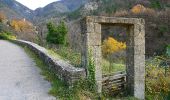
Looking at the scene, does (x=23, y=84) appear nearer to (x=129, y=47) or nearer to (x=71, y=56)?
(x=129, y=47)

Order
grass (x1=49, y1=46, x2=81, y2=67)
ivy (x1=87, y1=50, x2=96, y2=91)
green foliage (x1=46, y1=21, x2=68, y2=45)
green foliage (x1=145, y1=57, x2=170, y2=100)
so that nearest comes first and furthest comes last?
1. ivy (x1=87, y1=50, x2=96, y2=91)
2. grass (x1=49, y1=46, x2=81, y2=67)
3. green foliage (x1=145, y1=57, x2=170, y2=100)
4. green foliage (x1=46, y1=21, x2=68, y2=45)

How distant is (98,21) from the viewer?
1309 cm

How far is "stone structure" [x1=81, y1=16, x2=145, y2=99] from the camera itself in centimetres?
1294

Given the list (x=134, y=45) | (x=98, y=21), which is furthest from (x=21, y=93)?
(x=134, y=45)

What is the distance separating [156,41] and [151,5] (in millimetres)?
30477

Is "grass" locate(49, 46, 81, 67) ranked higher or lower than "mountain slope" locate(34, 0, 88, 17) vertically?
lower

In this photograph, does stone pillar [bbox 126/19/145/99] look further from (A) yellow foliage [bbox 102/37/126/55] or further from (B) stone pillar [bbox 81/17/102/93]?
(A) yellow foliage [bbox 102/37/126/55]

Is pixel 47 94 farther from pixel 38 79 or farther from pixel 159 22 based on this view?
pixel 159 22

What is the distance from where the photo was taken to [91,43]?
42.4 feet

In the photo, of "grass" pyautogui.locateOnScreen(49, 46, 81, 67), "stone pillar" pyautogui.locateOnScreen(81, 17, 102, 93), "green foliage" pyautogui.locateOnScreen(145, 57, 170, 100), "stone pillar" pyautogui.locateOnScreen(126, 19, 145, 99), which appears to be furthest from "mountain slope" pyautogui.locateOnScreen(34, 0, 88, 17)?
"stone pillar" pyautogui.locateOnScreen(81, 17, 102, 93)

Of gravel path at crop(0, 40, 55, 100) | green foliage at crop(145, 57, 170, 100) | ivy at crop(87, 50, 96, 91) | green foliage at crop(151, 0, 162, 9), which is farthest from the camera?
green foliage at crop(151, 0, 162, 9)

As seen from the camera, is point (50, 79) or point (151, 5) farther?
point (151, 5)

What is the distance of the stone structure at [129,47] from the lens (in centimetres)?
1294

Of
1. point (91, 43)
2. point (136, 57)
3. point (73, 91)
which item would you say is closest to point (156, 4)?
point (136, 57)
